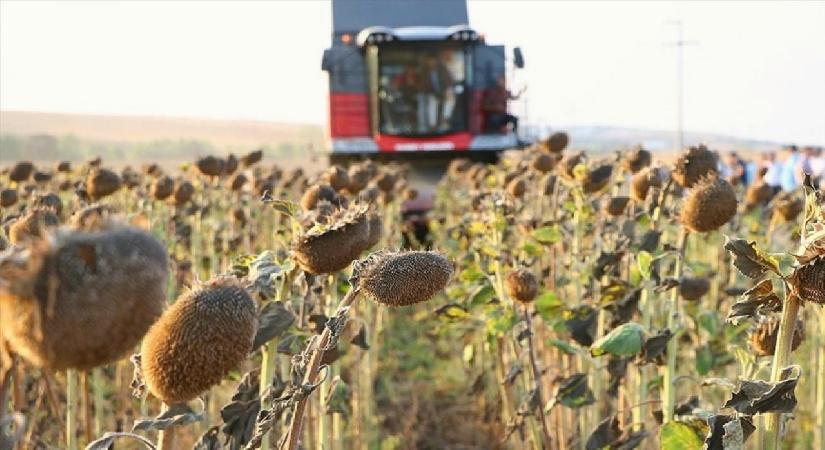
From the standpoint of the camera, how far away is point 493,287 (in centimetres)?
396

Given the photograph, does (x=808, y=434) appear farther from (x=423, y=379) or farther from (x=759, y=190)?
(x=423, y=379)

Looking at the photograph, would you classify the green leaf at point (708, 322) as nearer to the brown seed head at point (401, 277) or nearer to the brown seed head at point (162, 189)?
the brown seed head at point (401, 277)

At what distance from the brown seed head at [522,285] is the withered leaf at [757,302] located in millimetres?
1352

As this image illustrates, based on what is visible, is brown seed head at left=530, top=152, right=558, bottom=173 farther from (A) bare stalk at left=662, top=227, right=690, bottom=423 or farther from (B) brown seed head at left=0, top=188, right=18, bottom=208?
(B) brown seed head at left=0, top=188, right=18, bottom=208

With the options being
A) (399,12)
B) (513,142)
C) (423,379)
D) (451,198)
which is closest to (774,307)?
(423,379)

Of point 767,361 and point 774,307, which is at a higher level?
point 774,307

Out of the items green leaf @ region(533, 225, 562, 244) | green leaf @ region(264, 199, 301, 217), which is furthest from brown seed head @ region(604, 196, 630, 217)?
green leaf @ region(264, 199, 301, 217)

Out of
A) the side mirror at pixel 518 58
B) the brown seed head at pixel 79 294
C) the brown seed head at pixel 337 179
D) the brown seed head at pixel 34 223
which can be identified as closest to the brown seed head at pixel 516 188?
the brown seed head at pixel 337 179

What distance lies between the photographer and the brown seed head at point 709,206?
2.77 m

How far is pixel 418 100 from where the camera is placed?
15562mm

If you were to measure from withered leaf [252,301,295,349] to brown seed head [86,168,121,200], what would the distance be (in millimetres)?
2181

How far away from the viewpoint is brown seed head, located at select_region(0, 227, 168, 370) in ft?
3.35

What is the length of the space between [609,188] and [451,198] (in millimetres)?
6739

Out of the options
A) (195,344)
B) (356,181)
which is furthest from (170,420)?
(356,181)
